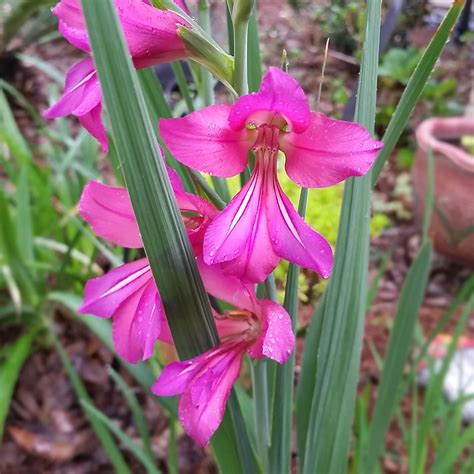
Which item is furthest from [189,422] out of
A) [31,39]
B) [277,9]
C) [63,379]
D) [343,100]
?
[277,9]

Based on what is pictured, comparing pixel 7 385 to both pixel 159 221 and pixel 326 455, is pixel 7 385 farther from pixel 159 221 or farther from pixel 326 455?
pixel 159 221

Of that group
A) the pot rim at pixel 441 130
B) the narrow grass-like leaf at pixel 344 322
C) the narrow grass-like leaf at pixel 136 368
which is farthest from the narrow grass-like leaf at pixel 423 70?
the pot rim at pixel 441 130

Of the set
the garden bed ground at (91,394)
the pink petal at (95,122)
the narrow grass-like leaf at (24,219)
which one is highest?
the pink petal at (95,122)

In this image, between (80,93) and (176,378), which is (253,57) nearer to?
(80,93)

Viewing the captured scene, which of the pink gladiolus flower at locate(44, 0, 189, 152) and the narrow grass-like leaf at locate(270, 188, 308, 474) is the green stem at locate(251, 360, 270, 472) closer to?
the narrow grass-like leaf at locate(270, 188, 308, 474)

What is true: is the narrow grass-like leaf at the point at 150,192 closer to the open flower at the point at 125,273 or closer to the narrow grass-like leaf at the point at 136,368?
the open flower at the point at 125,273

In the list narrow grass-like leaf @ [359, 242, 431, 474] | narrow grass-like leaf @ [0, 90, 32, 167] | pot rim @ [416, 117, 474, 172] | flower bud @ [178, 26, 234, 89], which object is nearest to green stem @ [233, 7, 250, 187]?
flower bud @ [178, 26, 234, 89]

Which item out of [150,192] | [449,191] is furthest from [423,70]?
[449,191]
